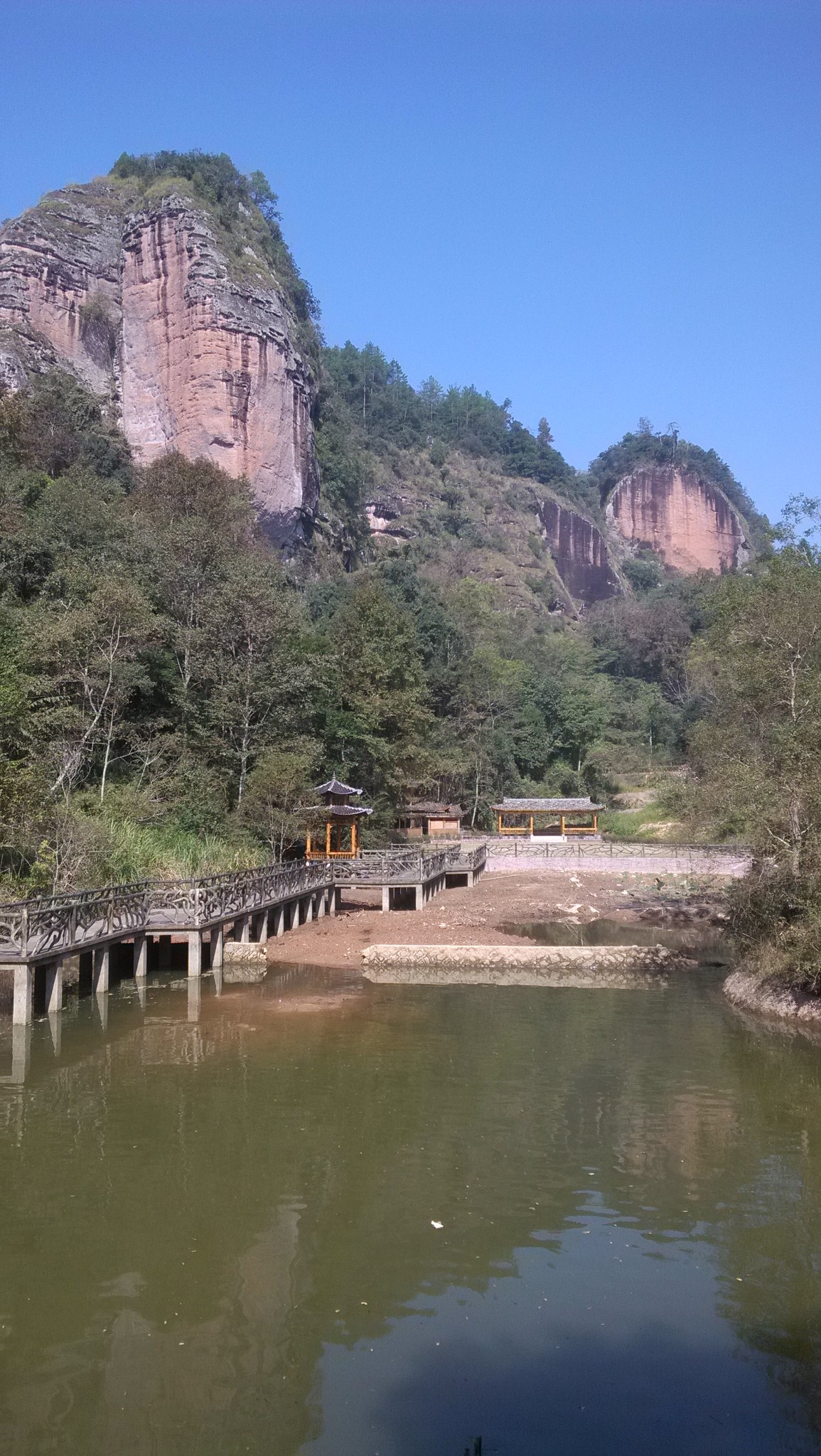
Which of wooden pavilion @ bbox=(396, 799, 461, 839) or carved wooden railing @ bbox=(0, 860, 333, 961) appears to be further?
wooden pavilion @ bbox=(396, 799, 461, 839)

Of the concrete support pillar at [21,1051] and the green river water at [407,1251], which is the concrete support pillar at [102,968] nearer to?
the concrete support pillar at [21,1051]

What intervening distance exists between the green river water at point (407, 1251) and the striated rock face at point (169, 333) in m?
43.9

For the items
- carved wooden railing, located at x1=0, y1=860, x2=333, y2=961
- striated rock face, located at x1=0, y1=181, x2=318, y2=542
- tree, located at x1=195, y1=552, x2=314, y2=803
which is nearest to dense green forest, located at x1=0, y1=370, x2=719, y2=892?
tree, located at x1=195, y1=552, x2=314, y2=803

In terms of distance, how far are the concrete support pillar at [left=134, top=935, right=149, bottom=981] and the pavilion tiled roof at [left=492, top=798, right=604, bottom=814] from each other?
26.6 m

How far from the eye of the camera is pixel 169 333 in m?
53.8

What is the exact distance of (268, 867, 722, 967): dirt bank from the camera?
21.7 metres

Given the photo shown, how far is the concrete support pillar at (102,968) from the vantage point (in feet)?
53.9

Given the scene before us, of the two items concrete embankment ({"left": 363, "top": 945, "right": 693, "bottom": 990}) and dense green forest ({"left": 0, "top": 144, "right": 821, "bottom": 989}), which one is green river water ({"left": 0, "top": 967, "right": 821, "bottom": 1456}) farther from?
dense green forest ({"left": 0, "top": 144, "right": 821, "bottom": 989})

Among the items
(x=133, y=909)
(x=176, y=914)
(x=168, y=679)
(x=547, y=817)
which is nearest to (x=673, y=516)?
(x=547, y=817)

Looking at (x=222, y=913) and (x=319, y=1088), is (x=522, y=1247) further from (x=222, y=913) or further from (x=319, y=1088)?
(x=222, y=913)

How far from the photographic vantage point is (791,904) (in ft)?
53.3

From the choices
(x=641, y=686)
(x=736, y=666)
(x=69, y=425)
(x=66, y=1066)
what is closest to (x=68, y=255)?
(x=69, y=425)

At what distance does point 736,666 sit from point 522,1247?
15234mm

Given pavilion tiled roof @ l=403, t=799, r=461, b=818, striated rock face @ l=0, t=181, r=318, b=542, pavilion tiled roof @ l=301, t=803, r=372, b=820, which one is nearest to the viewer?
pavilion tiled roof @ l=301, t=803, r=372, b=820
